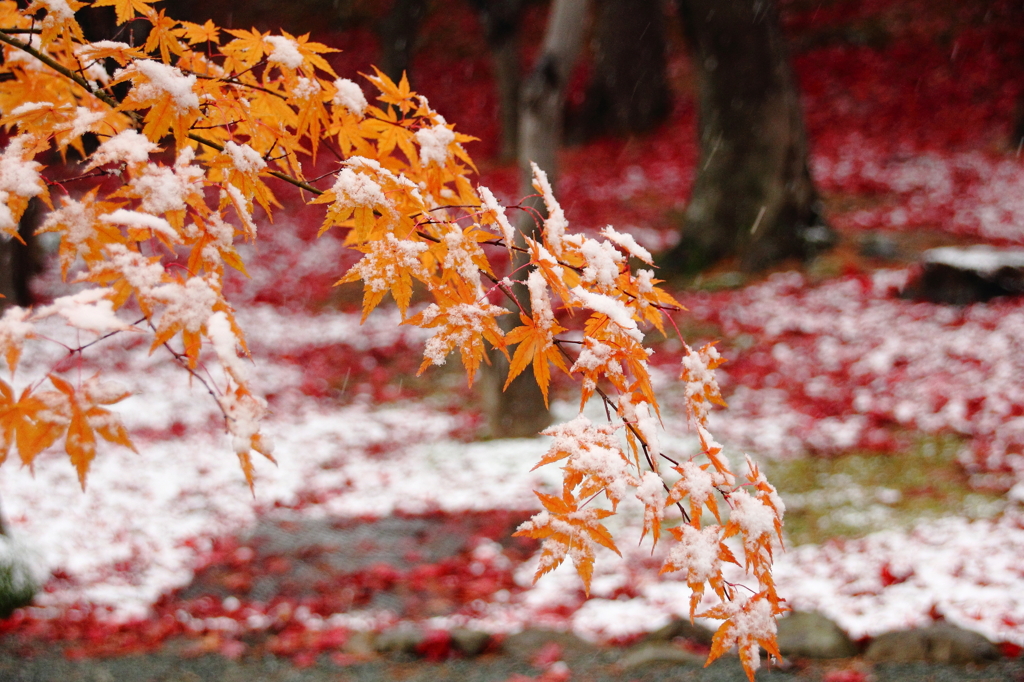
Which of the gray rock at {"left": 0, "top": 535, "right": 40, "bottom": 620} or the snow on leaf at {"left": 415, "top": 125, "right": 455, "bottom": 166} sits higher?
the snow on leaf at {"left": 415, "top": 125, "right": 455, "bottom": 166}

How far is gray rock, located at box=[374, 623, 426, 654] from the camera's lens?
371 centimetres

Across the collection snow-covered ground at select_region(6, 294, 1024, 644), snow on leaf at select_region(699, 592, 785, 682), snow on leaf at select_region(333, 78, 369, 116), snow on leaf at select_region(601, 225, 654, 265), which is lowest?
snow-covered ground at select_region(6, 294, 1024, 644)

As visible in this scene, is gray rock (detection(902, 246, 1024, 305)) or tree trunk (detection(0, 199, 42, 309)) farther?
gray rock (detection(902, 246, 1024, 305))

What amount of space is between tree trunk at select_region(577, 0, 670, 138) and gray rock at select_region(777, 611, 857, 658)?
1530 cm

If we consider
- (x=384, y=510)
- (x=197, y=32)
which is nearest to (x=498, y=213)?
(x=197, y=32)

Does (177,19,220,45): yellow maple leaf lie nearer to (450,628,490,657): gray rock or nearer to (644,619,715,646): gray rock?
(450,628,490,657): gray rock

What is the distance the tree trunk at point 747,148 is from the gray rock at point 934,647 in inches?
277

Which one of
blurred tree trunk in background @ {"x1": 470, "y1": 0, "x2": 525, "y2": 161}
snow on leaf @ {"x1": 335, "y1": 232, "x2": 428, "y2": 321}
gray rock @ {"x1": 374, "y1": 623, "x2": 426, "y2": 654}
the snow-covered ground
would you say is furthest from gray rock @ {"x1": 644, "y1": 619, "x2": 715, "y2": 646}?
blurred tree trunk in background @ {"x1": 470, "y1": 0, "x2": 525, "y2": 161}

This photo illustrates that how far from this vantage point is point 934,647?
10.7 ft

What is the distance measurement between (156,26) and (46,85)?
65 centimetres

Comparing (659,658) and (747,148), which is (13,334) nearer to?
(659,658)

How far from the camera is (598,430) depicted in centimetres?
183

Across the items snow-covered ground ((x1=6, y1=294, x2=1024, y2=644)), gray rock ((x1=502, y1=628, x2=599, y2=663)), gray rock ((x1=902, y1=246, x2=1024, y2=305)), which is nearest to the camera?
gray rock ((x1=502, y1=628, x2=599, y2=663))

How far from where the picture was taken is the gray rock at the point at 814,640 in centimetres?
338
